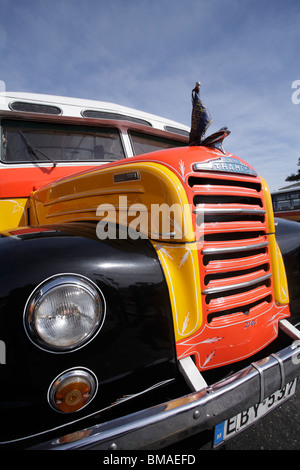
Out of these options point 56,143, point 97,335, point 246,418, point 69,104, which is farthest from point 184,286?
point 69,104

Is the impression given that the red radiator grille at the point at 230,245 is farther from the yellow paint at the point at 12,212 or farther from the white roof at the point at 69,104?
the white roof at the point at 69,104

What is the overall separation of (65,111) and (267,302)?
→ 9.06 feet

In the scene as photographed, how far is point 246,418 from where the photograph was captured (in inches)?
51.1

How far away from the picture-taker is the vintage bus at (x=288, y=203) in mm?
12177

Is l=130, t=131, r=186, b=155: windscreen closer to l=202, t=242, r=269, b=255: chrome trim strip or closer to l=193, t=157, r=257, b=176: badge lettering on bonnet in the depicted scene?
l=193, t=157, r=257, b=176: badge lettering on bonnet

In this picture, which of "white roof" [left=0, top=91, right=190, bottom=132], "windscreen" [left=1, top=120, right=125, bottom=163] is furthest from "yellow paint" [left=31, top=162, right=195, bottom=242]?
"white roof" [left=0, top=91, right=190, bottom=132]

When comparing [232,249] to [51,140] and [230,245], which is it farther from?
[51,140]

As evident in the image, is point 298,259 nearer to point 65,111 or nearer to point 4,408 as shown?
point 4,408

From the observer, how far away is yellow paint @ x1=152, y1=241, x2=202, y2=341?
50.4 inches

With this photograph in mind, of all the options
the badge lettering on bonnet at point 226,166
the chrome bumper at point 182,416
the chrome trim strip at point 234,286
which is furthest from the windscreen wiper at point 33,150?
the chrome bumper at point 182,416

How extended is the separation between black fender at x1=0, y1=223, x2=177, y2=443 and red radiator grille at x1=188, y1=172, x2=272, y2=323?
0.27 m

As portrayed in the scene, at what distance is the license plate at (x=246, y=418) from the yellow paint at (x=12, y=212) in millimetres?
2518

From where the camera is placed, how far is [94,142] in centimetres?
304

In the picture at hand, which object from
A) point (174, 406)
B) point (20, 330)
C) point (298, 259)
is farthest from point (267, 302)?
point (20, 330)
